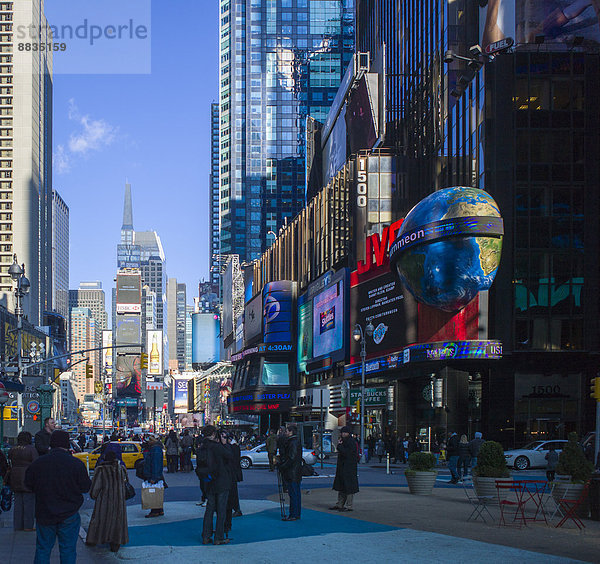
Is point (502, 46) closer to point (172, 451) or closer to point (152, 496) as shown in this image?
point (172, 451)

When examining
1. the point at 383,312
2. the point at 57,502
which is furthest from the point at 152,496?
the point at 383,312

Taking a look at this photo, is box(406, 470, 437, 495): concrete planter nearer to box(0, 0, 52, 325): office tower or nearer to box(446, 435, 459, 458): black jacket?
box(446, 435, 459, 458): black jacket

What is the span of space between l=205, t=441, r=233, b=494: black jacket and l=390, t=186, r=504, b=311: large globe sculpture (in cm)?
3553

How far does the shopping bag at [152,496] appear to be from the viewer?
18641mm

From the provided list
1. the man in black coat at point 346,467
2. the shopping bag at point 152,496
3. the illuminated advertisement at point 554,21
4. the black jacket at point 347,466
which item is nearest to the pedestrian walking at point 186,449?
the shopping bag at point 152,496

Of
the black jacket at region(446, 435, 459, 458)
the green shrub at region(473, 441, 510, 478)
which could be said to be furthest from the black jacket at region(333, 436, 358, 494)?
the black jacket at region(446, 435, 459, 458)

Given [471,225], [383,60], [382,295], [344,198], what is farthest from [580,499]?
[383,60]

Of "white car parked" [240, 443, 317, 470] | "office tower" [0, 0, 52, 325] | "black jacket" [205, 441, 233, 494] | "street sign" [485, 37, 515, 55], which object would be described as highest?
"office tower" [0, 0, 52, 325]

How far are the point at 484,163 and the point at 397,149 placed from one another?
33.5 meters

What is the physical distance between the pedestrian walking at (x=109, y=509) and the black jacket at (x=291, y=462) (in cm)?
447

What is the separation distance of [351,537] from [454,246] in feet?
117

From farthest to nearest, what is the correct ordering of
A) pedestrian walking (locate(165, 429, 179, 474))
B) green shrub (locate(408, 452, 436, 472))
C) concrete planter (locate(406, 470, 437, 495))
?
pedestrian walking (locate(165, 429, 179, 474)) → green shrub (locate(408, 452, 436, 472)) → concrete planter (locate(406, 470, 437, 495))

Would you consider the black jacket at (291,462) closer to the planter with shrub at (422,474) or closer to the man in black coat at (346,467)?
the man in black coat at (346,467)

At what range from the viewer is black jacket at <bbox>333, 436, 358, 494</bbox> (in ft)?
62.1
